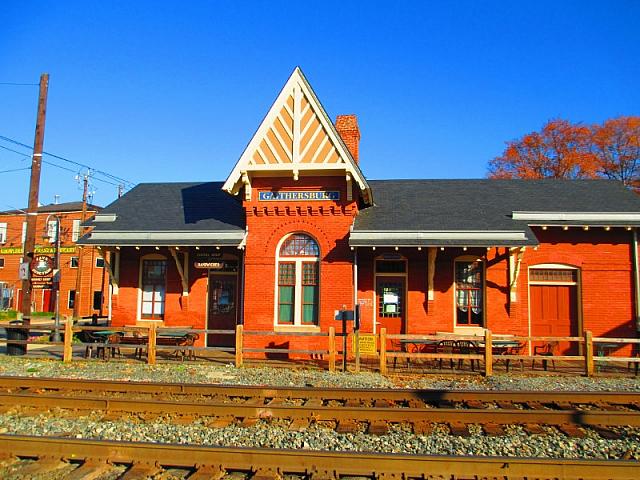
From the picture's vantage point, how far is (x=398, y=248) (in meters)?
16.7

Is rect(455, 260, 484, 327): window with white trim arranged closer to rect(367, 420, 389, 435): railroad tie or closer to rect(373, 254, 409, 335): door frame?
rect(373, 254, 409, 335): door frame

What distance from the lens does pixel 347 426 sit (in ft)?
27.6

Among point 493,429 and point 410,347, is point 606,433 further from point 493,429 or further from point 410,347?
point 410,347

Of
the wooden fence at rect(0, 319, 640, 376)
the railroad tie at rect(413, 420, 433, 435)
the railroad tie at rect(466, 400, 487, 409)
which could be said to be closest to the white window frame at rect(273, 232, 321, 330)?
the wooden fence at rect(0, 319, 640, 376)

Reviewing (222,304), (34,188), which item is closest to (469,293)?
(222,304)

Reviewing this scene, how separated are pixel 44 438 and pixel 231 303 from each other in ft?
37.4

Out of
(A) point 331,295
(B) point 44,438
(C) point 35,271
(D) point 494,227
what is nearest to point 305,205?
(A) point 331,295

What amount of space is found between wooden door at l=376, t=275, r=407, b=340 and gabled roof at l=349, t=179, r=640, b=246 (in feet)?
6.32

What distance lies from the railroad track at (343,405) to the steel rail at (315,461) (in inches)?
70.5

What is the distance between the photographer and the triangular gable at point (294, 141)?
16.1 m

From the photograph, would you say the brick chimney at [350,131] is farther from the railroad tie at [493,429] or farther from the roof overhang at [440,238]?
the railroad tie at [493,429]

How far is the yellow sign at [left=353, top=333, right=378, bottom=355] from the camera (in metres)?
14.0

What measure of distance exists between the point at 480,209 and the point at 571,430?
1058cm

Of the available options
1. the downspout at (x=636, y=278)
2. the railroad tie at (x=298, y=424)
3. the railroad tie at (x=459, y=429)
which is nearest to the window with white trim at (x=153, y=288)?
the railroad tie at (x=298, y=424)
